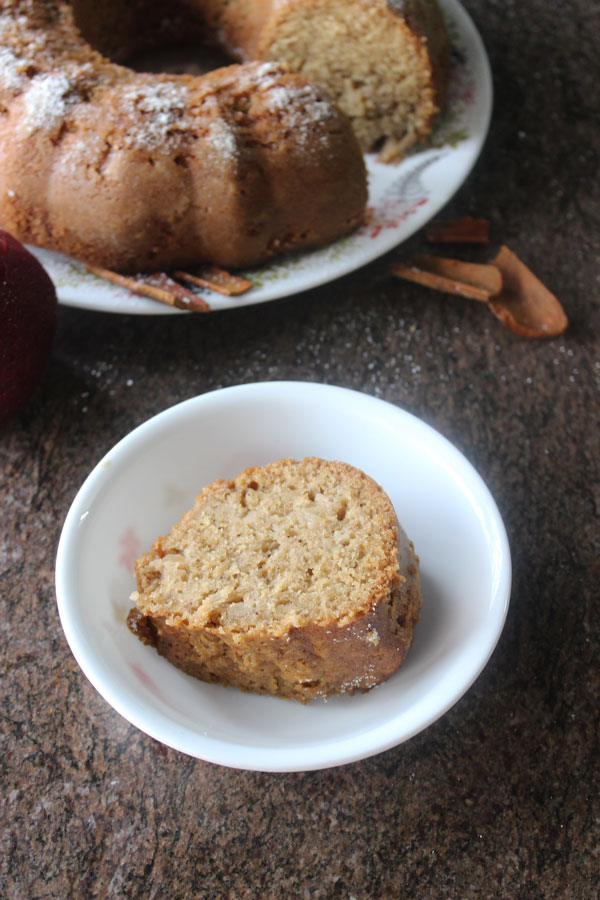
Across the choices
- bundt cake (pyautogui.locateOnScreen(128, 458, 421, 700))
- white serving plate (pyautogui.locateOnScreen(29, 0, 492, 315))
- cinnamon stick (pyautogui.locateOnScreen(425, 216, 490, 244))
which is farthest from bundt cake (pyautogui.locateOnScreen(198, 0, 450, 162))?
bundt cake (pyautogui.locateOnScreen(128, 458, 421, 700))

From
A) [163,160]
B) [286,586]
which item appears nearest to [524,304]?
[163,160]

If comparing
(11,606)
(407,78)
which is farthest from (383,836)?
(407,78)

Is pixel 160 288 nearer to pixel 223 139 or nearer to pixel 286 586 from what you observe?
pixel 223 139

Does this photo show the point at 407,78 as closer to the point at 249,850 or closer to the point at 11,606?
the point at 11,606

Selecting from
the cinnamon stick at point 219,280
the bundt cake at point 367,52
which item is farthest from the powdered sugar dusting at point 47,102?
the bundt cake at point 367,52

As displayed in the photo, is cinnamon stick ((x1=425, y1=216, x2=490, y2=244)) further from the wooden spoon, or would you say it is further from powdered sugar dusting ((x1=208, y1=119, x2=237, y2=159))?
powdered sugar dusting ((x1=208, y1=119, x2=237, y2=159))

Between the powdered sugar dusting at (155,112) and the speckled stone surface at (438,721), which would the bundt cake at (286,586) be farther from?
the powdered sugar dusting at (155,112)
